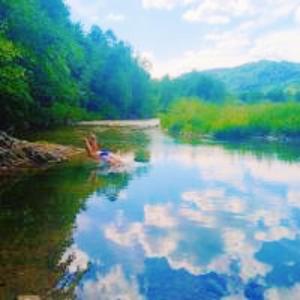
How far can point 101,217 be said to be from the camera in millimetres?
18484

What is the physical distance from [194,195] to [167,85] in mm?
166107

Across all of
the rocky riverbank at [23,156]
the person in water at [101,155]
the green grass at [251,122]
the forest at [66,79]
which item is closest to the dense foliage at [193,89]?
the forest at [66,79]

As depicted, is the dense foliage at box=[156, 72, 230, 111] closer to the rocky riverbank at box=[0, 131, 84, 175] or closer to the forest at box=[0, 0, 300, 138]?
the forest at box=[0, 0, 300, 138]

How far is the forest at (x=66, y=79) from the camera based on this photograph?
3742cm

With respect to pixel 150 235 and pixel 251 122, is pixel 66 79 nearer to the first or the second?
pixel 251 122

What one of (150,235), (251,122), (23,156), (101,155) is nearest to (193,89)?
(251,122)

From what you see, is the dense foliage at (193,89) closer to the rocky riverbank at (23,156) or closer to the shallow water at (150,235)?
the rocky riverbank at (23,156)

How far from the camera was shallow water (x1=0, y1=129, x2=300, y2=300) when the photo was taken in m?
11.7

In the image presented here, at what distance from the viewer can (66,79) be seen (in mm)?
56312

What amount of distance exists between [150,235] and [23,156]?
16.8 metres

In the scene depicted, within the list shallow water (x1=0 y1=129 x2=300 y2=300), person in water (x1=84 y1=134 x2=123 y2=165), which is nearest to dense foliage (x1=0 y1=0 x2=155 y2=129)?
person in water (x1=84 y1=134 x2=123 y2=165)

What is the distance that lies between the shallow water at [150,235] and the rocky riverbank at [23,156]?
6.16 feet

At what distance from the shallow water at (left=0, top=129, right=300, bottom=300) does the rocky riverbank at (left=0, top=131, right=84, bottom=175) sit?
188cm

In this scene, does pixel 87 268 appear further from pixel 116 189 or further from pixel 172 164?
pixel 172 164
